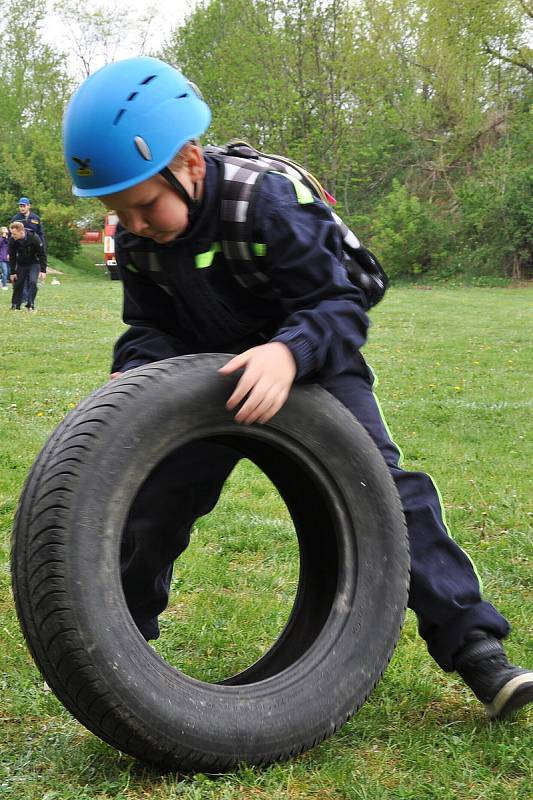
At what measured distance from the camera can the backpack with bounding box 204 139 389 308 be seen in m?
2.69

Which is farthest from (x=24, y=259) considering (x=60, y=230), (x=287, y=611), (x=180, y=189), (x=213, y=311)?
(x=60, y=230)

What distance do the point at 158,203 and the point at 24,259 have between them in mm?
16789

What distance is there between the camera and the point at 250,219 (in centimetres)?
267

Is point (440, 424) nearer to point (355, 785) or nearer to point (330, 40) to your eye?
point (355, 785)

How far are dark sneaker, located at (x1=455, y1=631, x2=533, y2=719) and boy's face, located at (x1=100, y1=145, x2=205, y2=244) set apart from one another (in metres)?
1.52

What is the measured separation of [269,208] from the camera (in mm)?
2631

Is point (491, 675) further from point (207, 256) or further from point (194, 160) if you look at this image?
point (194, 160)

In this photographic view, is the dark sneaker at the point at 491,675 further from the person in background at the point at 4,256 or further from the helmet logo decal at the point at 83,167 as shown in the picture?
the person in background at the point at 4,256

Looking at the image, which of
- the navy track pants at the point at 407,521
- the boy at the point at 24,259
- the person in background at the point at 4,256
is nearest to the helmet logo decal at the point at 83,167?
the navy track pants at the point at 407,521

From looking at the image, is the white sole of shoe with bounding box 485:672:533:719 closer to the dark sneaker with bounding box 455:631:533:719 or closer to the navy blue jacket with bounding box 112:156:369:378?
the dark sneaker with bounding box 455:631:533:719

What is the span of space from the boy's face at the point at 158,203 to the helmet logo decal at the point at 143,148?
0.23ft

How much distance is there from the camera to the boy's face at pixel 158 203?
102 inches

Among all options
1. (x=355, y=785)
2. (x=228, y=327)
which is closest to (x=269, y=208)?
(x=228, y=327)

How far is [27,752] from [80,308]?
18.9 m
